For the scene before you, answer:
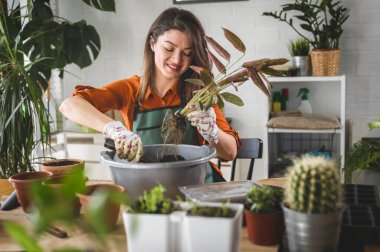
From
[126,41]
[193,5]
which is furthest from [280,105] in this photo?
[126,41]

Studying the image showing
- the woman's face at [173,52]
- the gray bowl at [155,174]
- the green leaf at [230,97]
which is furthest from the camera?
the woman's face at [173,52]

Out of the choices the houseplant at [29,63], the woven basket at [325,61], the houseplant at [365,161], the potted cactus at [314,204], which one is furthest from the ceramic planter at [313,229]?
the woven basket at [325,61]

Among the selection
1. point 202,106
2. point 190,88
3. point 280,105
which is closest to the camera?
point 202,106

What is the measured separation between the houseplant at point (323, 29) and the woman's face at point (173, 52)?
60.7 inches

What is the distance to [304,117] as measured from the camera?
3307 millimetres

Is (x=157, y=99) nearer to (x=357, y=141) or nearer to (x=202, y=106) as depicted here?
(x=202, y=106)

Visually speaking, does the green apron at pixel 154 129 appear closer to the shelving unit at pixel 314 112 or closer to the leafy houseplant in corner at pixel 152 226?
the leafy houseplant in corner at pixel 152 226

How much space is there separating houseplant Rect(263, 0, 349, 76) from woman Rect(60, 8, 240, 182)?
1.40 metres

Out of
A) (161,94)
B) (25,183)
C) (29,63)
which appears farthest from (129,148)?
(29,63)

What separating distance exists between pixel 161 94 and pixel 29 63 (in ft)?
4.11

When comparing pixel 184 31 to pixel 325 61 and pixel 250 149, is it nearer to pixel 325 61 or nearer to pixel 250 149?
pixel 250 149

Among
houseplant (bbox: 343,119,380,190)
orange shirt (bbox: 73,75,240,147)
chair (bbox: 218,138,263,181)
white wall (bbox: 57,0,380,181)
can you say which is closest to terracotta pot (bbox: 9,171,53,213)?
orange shirt (bbox: 73,75,240,147)

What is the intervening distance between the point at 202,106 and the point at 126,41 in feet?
8.22

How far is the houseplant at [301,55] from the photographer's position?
332 centimetres
